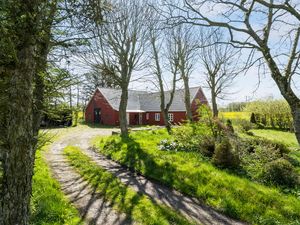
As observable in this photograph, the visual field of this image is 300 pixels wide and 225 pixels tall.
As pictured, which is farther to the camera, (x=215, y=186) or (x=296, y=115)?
(x=215, y=186)

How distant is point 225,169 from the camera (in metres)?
10.8

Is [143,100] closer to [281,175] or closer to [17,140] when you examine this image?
[281,175]

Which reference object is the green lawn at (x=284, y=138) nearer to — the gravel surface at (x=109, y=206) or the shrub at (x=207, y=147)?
the shrub at (x=207, y=147)

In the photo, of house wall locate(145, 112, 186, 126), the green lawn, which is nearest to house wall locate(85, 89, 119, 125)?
house wall locate(145, 112, 186, 126)

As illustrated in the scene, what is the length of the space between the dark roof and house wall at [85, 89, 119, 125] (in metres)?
0.72

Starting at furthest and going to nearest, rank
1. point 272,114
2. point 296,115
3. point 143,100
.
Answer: point 143,100 < point 272,114 < point 296,115

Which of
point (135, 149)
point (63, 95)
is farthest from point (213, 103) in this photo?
point (63, 95)

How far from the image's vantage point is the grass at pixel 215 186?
7.42m

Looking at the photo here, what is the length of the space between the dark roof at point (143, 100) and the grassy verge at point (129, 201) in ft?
97.9

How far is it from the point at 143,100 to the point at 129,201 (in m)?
40.0

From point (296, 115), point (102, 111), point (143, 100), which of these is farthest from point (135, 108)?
point (296, 115)

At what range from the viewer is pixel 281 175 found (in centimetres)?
952

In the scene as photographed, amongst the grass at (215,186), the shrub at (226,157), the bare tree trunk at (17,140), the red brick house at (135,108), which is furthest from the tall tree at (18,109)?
the red brick house at (135,108)

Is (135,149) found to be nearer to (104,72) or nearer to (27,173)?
(104,72)
